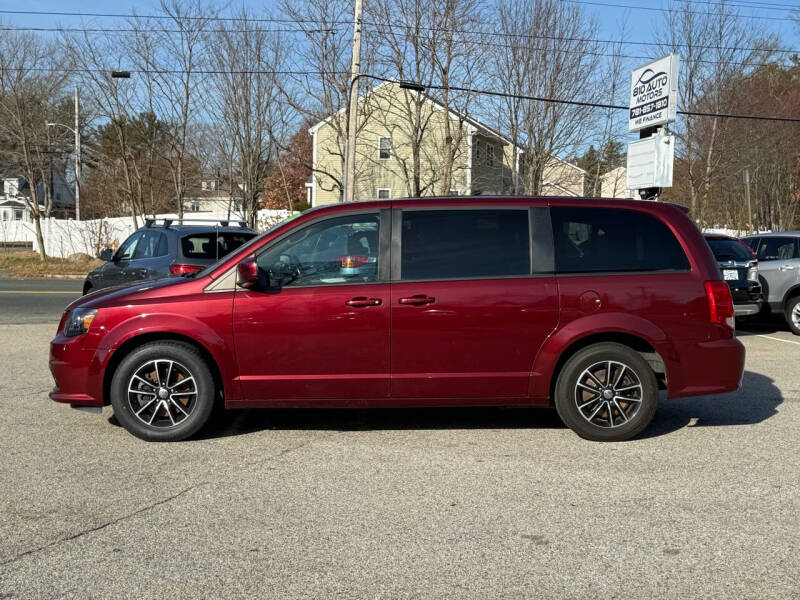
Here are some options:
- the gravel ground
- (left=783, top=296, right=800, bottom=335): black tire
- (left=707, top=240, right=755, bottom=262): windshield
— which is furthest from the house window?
the gravel ground

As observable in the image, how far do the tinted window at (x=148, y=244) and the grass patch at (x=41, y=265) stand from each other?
53.9 feet

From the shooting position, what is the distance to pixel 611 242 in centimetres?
589

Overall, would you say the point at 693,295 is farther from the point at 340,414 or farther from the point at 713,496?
the point at 340,414

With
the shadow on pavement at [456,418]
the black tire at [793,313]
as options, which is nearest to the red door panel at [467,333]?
the shadow on pavement at [456,418]

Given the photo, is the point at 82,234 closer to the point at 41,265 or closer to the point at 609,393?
the point at 41,265

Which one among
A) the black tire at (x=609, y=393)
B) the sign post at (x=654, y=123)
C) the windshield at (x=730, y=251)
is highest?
the sign post at (x=654, y=123)

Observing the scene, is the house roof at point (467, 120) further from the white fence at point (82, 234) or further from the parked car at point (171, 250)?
the parked car at point (171, 250)

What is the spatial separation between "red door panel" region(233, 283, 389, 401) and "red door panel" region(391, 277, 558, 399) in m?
0.15

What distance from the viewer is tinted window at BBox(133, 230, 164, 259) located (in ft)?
36.3

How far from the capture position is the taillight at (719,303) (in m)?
5.76

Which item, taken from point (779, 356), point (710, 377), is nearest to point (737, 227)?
point (779, 356)

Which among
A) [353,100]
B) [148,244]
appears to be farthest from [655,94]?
[148,244]

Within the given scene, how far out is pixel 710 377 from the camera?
5805 mm

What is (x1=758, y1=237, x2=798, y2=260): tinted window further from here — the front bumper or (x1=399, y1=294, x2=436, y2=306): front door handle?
the front bumper
